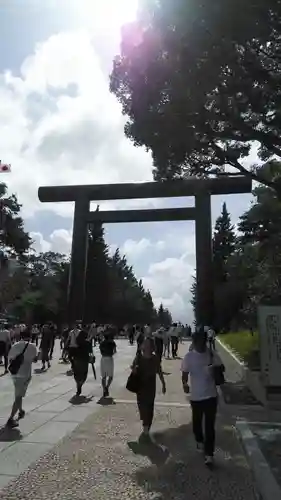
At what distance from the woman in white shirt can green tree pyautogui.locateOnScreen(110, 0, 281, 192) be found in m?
5.01

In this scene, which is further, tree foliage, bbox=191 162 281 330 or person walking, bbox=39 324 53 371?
tree foliage, bbox=191 162 281 330

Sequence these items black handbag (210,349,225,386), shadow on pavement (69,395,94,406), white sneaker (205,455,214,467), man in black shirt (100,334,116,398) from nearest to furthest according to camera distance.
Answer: white sneaker (205,455,214,467) < black handbag (210,349,225,386) < shadow on pavement (69,395,94,406) < man in black shirt (100,334,116,398)

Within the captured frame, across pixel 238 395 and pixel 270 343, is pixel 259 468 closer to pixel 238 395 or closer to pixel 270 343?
pixel 270 343

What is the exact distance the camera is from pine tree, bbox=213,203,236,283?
2562 inches

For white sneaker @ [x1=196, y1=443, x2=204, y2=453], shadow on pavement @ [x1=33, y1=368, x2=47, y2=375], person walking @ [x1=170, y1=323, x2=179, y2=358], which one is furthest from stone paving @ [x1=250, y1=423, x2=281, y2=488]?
person walking @ [x1=170, y1=323, x2=179, y2=358]

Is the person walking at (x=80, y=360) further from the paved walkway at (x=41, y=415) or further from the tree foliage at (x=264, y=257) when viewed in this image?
the tree foliage at (x=264, y=257)

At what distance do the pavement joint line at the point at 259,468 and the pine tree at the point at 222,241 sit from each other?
54231mm

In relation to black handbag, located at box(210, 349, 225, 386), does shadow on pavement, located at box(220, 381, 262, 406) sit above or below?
below

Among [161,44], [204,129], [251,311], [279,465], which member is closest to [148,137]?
[204,129]

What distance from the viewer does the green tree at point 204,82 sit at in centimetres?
897

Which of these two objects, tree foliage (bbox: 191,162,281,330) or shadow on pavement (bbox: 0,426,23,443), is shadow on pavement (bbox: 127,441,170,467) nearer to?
shadow on pavement (bbox: 0,426,23,443)

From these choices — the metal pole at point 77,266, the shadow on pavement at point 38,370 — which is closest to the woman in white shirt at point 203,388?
the shadow on pavement at point 38,370

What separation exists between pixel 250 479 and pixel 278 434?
2.37 meters

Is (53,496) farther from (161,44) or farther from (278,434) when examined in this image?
(161,44)
